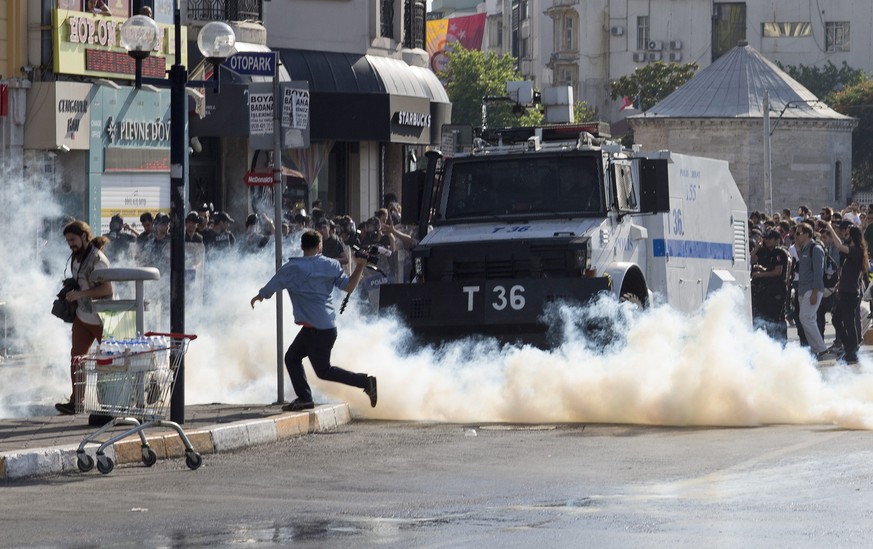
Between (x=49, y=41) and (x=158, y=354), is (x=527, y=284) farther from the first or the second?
(x=49, y=41)

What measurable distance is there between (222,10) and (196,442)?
900 inches

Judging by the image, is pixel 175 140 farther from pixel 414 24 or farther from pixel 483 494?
pixel 414 24

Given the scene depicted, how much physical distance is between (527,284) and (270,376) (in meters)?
3.02

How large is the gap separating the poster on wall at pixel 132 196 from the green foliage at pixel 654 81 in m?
80.2

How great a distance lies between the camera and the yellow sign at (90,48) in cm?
2541

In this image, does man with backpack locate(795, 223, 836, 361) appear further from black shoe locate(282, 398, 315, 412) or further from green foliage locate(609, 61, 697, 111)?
green foliage locate(609, 61, 697, 111)

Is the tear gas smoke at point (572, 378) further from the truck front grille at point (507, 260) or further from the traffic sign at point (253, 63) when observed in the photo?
the traffic sign at point (253, 63)

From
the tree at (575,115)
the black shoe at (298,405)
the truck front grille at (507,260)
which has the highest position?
the tree at (575,115)

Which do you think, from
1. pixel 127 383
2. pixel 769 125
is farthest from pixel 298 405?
pixel 769 125

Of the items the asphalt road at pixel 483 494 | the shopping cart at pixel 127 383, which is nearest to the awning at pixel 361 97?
the asphalt road at pixel 483 494

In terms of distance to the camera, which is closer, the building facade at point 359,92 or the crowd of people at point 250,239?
the crowd of people at point 250,239

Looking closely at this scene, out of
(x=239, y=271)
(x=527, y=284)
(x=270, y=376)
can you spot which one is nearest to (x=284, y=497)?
(x=527, y=284)

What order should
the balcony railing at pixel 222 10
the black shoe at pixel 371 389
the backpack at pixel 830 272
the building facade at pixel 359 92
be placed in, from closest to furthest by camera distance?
1. the black shoe at pixel 371 389
2. the backpack at pixel 830 272
3. the balcony railing at pixel 222 10
4. the building facade at pixel 359 92

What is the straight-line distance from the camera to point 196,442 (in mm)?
11953
